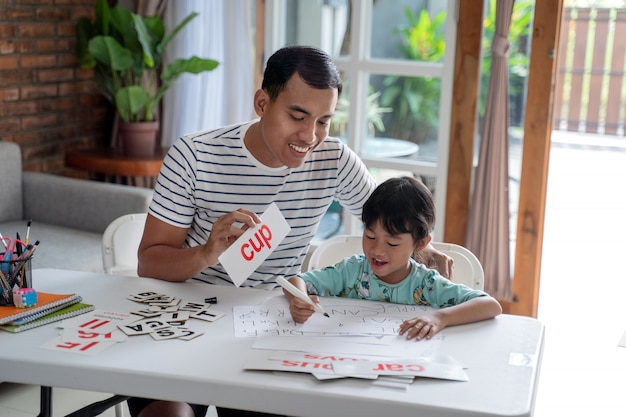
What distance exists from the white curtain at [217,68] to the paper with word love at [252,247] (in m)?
2.27

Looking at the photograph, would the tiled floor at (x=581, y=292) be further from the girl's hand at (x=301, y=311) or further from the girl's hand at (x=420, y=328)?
the girl's hand at (x=420, y=328)

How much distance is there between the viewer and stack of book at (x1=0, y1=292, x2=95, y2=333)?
158 centimetres

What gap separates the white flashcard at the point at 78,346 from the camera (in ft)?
4.83

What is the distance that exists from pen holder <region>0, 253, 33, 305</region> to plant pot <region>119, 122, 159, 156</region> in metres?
2.25

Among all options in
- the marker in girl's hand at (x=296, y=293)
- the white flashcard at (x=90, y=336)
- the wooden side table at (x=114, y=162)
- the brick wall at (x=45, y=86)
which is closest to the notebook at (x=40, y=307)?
the white flashcard at (x=90, y=336)

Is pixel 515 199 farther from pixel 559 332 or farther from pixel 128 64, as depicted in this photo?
pixel 128 64

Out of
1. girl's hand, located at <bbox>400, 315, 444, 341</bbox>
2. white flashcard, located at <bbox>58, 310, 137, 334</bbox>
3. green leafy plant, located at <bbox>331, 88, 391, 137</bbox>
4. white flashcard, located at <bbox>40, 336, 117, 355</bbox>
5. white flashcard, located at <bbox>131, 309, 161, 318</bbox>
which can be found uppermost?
green leafy plant, located at <bbox>331, 88, 391, 137</bbox>

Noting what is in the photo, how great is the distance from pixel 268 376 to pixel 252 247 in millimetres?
398

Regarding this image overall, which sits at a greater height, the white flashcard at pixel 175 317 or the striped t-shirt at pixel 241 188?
the striped t-shirt at pixel 241 188

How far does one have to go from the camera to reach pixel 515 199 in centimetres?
358

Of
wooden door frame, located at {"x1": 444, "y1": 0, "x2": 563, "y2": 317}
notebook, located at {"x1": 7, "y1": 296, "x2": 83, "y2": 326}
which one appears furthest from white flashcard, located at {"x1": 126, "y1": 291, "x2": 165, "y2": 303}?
wooden door frame, located at {"x1": 444, "y1": 0, "x2": 563, "y2": 317}

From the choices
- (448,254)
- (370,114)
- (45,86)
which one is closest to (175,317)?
(448,254)

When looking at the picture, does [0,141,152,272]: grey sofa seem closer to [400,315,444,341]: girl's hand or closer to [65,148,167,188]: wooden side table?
[65,148,167,188]: wooden side table

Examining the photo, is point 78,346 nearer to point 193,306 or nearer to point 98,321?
point 98,321
